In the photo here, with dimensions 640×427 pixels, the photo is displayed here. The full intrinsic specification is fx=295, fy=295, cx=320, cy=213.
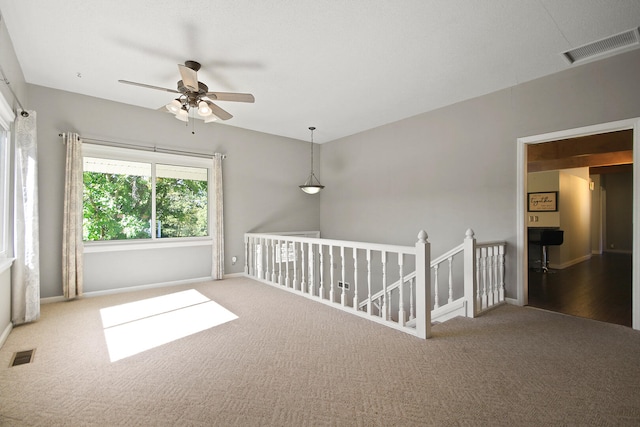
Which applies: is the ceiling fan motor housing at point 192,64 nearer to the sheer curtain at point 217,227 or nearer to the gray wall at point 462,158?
the sheer curtain at point 217,227

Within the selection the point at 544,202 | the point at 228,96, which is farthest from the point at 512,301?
the point at 544,202

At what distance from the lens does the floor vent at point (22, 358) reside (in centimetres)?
222

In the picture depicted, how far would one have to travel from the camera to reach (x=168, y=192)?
475cm

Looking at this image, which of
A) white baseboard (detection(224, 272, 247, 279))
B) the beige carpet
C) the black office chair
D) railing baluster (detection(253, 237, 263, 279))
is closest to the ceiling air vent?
the beige carpet

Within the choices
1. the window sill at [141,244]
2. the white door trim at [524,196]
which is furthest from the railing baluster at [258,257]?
the white door trim at [524,196]

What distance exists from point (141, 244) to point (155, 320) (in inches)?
68.8

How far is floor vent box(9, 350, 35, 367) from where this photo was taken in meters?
2.22

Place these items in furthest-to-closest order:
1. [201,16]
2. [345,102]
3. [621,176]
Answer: [621,176]
[345,102]
[201,16]

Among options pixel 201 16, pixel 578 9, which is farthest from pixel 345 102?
pixel 578 9

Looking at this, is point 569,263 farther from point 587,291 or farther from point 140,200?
point 140,200

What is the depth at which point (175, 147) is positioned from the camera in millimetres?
4727

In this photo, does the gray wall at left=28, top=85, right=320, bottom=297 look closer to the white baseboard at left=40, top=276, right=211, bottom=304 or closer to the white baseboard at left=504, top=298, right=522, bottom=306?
the white baseboard at left=40, top=276, right=211, bottom=304

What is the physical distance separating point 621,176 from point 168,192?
13023mm

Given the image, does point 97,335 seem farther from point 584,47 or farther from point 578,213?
point 578,213
